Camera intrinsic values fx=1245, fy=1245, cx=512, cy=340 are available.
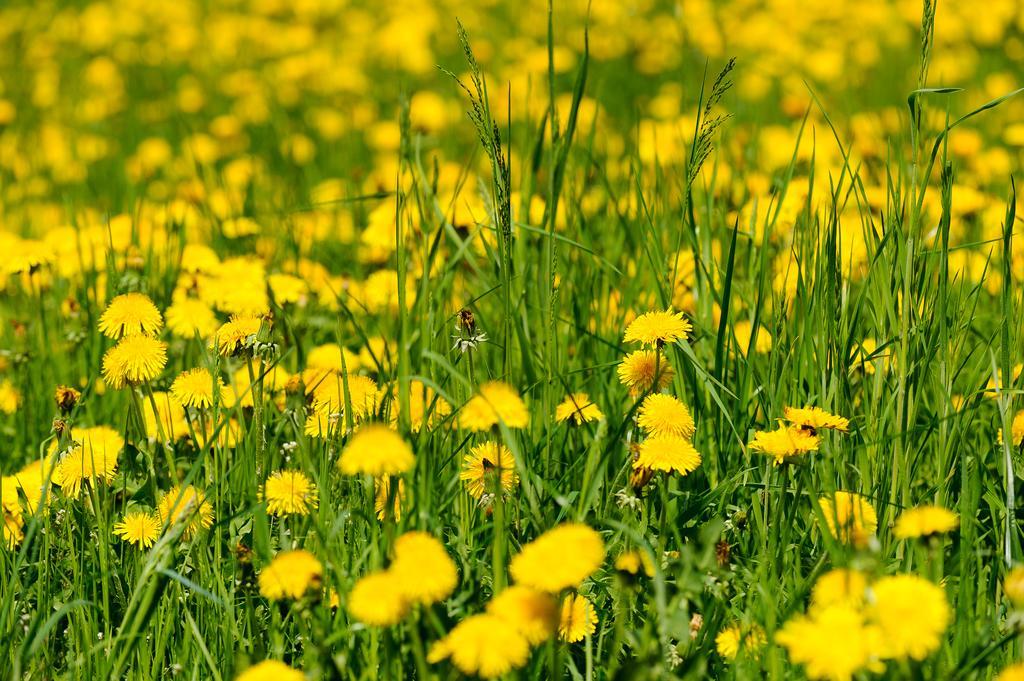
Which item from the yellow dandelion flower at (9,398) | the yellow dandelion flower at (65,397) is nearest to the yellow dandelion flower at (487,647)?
the yellow dandelion flower at (65,397)

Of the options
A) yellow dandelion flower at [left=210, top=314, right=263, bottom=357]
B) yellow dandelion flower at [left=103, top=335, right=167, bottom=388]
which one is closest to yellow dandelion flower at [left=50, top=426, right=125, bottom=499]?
yellow dandelion flower at [left=103, top=335, right=167, bottom=388]

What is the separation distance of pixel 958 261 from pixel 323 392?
179cm

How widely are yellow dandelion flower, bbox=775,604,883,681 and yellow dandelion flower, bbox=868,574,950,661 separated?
14 millimetres

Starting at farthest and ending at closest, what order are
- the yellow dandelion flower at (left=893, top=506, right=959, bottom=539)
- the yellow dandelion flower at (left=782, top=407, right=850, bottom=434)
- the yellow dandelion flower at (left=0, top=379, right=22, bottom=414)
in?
1. the yellow dandelion flower at (left=0, top=379, right=22, bottom=414)
2. the yellow dandelion flower at (left=782, top=407, right=850, bottom=434)
3. the yellow dandelion flower at (left=893, top=506, right=959, bottom=539)

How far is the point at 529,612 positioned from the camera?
142cm

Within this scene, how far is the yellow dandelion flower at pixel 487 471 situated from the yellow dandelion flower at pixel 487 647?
15.5 inches

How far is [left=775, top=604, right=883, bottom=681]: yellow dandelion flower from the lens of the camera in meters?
1.29

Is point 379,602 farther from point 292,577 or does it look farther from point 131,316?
point 131,316

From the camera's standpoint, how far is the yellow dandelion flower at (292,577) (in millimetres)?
1571

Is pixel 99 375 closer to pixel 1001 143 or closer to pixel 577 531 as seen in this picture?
pixel 577 531

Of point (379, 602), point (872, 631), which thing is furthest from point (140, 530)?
point (872, 631)

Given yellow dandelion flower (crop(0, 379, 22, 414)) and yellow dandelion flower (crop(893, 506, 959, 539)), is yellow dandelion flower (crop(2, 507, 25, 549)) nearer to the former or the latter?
yellow dandelion flower (crop(0, 379, 22, 414))

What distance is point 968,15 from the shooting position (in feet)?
20.0

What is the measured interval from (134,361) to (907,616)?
4.38ft
